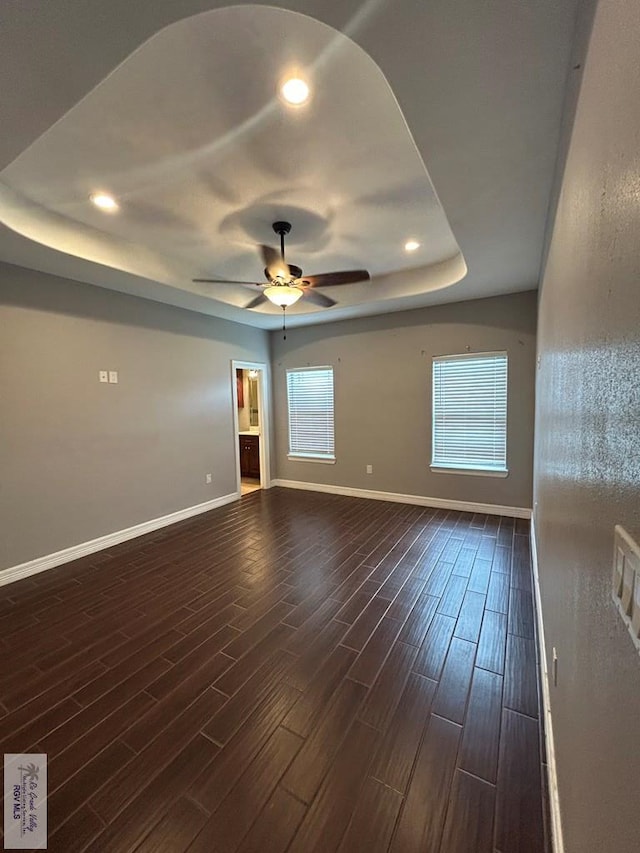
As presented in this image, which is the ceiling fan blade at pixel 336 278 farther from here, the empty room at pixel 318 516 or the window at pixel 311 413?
the window at pixel 311 413

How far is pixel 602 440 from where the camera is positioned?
29.8 inches

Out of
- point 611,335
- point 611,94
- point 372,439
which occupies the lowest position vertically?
point 372,439

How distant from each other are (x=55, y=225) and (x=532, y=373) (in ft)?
16.4

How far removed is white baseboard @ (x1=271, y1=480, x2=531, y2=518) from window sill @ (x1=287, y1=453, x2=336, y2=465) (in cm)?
39

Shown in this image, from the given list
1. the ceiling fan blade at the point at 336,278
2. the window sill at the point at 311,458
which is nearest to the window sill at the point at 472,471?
the window sill at the point at 311,458

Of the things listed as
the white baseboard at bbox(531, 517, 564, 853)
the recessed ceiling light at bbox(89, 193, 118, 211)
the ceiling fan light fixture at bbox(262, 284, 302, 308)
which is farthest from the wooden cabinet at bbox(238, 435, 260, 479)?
the white baseboard at bbox(531, 517, 564, 853)

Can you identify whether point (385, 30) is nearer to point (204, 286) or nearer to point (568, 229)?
point (568, 229)

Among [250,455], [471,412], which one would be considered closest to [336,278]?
[471,412]

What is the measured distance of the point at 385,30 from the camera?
1.18 m

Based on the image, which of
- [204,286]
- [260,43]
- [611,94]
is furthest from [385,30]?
[204,286]

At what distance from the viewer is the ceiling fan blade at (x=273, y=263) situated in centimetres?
284

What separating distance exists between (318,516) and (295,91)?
162 inches

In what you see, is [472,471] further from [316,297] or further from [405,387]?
[316,297]

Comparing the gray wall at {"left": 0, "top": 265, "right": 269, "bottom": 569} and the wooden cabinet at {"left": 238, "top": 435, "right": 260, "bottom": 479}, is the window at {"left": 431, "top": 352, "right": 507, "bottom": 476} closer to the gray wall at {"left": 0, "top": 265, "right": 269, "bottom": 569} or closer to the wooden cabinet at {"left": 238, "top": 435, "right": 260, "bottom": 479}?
the gray wall at {"left": 0, "top": 265, "right": 269, "bottom": 569}
